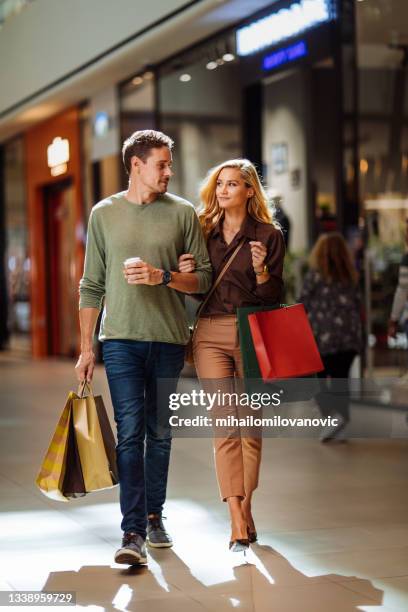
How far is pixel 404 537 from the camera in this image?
567 centimetres

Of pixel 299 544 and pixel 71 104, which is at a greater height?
pixel 71 104

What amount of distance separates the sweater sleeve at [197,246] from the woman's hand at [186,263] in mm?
50

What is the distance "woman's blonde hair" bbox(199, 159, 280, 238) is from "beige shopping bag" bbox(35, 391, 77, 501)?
1.10m

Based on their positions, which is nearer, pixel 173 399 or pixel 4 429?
pixel 173 399

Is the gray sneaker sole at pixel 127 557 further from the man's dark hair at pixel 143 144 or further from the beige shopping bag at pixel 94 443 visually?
the man's dark hair at pixel 143 144

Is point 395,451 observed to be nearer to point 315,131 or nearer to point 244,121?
point 315,131

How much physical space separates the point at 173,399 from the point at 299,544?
0.96 metres

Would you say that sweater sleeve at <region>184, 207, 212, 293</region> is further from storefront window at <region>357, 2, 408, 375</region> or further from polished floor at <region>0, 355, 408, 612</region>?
storefront window at <region>357, 2, 408, 375</region>

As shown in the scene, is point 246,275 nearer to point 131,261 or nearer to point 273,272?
point 273,272

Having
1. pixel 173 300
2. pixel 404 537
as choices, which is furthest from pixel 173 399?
pixel 404 537

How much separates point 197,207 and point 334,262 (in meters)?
3.74

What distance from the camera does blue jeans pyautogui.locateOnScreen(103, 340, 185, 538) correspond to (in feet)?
16.9

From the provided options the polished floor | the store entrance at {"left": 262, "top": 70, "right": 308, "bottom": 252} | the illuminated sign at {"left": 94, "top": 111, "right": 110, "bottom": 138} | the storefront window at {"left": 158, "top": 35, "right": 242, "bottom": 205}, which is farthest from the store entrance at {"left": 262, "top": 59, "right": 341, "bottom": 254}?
the illuminated sign at {"left": 94, "top": 111, "right": 110, "bottom": 138}

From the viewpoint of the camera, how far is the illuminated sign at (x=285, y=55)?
11.6 metres
